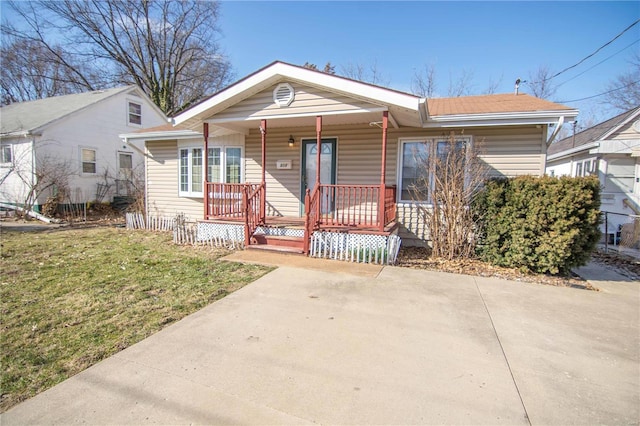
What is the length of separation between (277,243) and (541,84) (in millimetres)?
24982

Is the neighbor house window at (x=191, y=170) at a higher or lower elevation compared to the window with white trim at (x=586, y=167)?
lower

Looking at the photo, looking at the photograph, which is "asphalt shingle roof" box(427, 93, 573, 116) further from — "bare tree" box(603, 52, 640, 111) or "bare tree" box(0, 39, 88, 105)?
"bare tree" box(0, 39, 88, 105)

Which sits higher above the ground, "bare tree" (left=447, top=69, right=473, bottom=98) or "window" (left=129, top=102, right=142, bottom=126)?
"bare tree" (left=447, top=69, right=473, bottom=98)

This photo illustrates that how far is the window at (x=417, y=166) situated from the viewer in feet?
23.8

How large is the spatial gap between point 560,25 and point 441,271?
9.82m

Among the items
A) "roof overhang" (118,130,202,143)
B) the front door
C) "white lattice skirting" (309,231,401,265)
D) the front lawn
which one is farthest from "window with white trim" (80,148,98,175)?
"white lattice skirting" (309,231,401,265)

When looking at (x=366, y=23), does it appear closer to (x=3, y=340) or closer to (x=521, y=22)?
(x=521, y=22)

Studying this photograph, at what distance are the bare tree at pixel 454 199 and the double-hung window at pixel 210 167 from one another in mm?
5625

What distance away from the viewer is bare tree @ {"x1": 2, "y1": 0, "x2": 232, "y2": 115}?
2089cm

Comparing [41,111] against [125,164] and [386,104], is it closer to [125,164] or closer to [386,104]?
[125,164]

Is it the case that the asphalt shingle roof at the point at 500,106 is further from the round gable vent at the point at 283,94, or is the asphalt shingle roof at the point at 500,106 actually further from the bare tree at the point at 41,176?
the bare tree at the point at 41,176

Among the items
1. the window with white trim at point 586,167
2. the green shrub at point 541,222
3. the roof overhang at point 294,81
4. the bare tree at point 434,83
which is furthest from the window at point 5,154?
the window with white trim at point 586,167

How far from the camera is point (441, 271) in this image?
225 inches

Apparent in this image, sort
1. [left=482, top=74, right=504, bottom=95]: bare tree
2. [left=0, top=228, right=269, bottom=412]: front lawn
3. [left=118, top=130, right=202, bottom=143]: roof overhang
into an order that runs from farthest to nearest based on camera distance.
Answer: [left=482, top=74, right=504, bottom=95]: bare tree → [left=118, top=130, right=202, bottom=143]: roof overhang → [left=0, top=228, right=269, bottom=412]: front lawn
